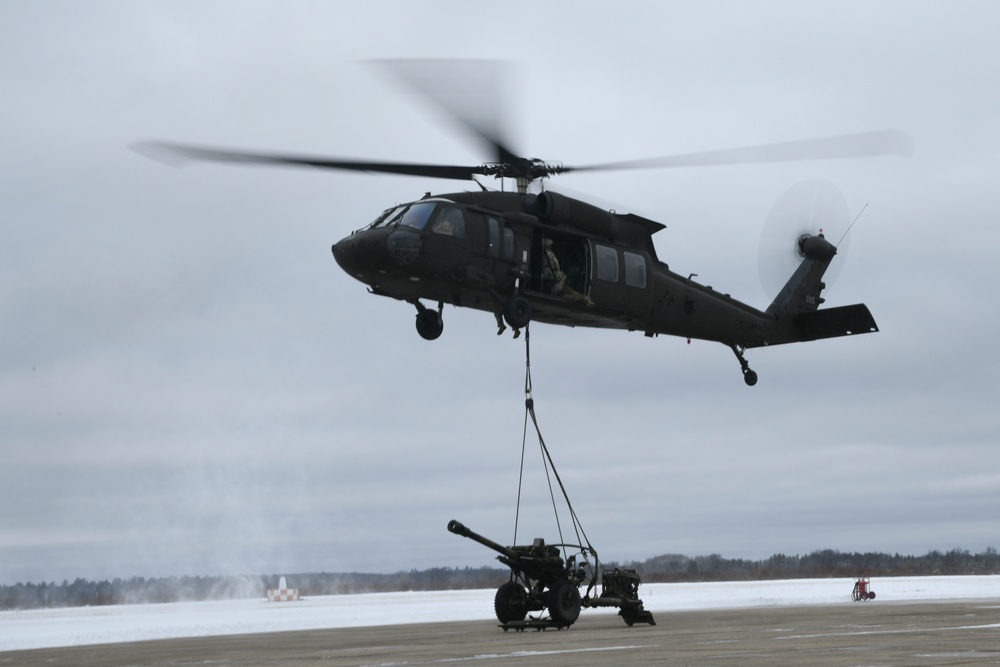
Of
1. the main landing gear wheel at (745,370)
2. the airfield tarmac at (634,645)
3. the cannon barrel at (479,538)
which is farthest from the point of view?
the main landing gear wheel at (745,370)

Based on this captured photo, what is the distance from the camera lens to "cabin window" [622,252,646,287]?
24344mm

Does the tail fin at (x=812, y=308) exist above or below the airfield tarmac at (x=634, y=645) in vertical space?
above

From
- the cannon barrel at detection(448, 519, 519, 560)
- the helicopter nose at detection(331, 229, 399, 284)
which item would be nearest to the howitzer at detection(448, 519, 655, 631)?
the cannon barrel at detection(448, 519, 519, 560)

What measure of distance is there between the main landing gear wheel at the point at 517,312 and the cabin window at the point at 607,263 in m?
2.07

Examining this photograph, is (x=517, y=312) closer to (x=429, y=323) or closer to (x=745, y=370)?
(x=429, y=323)

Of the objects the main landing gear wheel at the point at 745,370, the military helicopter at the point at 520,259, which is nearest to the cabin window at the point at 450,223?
the military helicopter at the point at 520,259

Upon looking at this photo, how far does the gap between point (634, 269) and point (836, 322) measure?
684 centimetres

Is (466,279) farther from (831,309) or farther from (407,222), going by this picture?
(831,309)

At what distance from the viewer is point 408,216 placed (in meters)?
21.6

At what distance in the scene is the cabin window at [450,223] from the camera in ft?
70.6

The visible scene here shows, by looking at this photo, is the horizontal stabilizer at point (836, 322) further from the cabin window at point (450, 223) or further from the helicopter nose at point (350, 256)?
the helicopter nose at point (350, 256)

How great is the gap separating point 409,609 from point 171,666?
73.8ft

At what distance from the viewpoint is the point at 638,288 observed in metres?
24.6

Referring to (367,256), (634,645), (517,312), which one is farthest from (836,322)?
(634,645)
